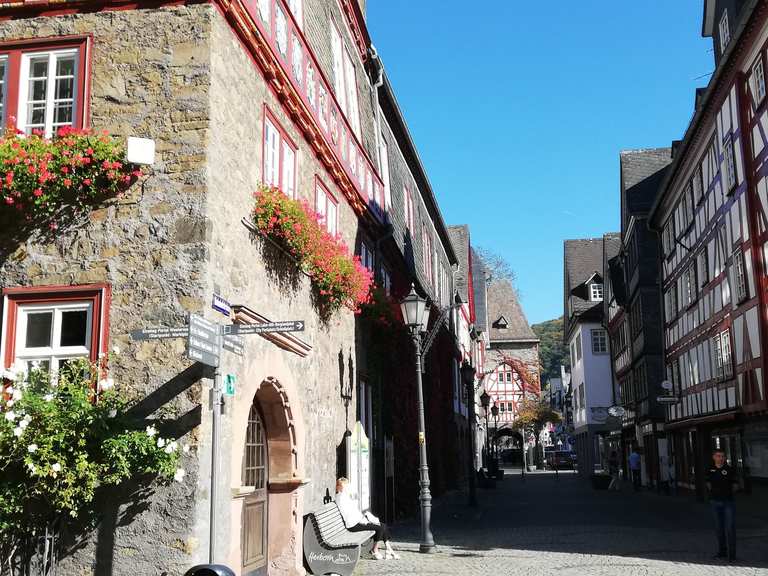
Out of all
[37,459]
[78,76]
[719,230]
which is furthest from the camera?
[719,230]

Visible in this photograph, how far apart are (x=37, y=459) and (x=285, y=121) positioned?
20.0ft

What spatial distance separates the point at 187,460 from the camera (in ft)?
27.8

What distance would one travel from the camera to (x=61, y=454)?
26.4 feet

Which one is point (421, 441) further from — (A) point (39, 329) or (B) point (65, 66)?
(B) point (65, 66)

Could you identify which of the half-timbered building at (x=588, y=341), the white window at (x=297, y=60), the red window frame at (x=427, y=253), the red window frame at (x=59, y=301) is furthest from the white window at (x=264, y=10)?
the half-timbered building at (x=588, y=341)

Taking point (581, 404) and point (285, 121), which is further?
point (581, 404)

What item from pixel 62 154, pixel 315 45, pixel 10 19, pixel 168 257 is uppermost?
pixel 315 45

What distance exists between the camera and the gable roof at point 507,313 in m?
83.1

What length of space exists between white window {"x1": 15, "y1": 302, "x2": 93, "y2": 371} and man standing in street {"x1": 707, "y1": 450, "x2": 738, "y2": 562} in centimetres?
958

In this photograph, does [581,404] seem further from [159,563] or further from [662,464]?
[159,563]

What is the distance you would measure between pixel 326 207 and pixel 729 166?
13386mm

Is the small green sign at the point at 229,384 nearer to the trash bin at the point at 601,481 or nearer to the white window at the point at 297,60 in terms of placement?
the white window at the point at 297,60

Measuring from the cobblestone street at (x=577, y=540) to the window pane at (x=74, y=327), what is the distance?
18.2ft

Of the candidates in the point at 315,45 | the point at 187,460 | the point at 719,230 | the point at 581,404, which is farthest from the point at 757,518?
the point at 581,404
